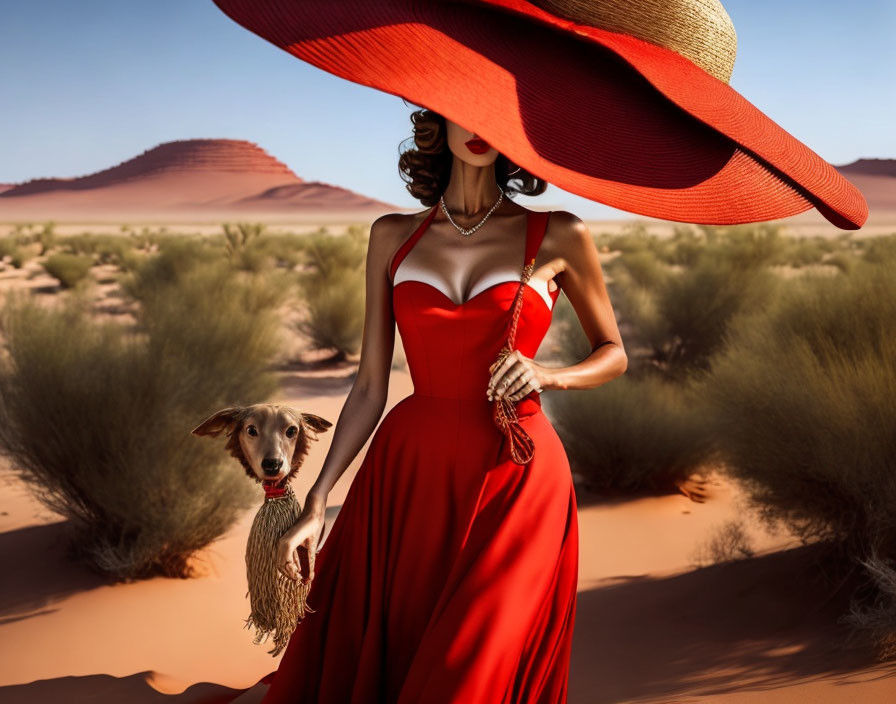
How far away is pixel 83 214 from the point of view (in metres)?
114

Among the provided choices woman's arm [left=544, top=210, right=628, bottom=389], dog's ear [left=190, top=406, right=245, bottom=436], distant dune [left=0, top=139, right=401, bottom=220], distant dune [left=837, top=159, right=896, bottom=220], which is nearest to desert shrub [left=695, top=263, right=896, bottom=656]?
woman's arm [left=544, top=210, right=628, bottom=389]

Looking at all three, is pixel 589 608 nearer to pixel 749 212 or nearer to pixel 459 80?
pixel 749 212

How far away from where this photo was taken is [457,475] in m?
2.16

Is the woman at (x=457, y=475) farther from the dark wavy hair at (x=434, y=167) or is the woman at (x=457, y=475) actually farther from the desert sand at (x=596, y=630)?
the desert sand at (x=596, y=630)

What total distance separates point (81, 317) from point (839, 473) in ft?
16.3

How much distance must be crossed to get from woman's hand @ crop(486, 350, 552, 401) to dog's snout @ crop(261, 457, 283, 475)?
71cm

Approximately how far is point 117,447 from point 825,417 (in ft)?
12.8

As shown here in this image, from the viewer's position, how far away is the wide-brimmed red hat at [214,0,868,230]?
1.73 m

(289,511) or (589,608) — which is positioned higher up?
(289,511)

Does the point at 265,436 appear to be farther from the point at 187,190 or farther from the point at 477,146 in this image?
the point at 187,190

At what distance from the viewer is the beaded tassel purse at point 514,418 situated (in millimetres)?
2020

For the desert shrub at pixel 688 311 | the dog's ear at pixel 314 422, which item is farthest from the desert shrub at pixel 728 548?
the desert shrub at pixel 688 311

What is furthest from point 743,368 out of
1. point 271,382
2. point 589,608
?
point 271,382

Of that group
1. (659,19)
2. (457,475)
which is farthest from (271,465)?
(659,19)
